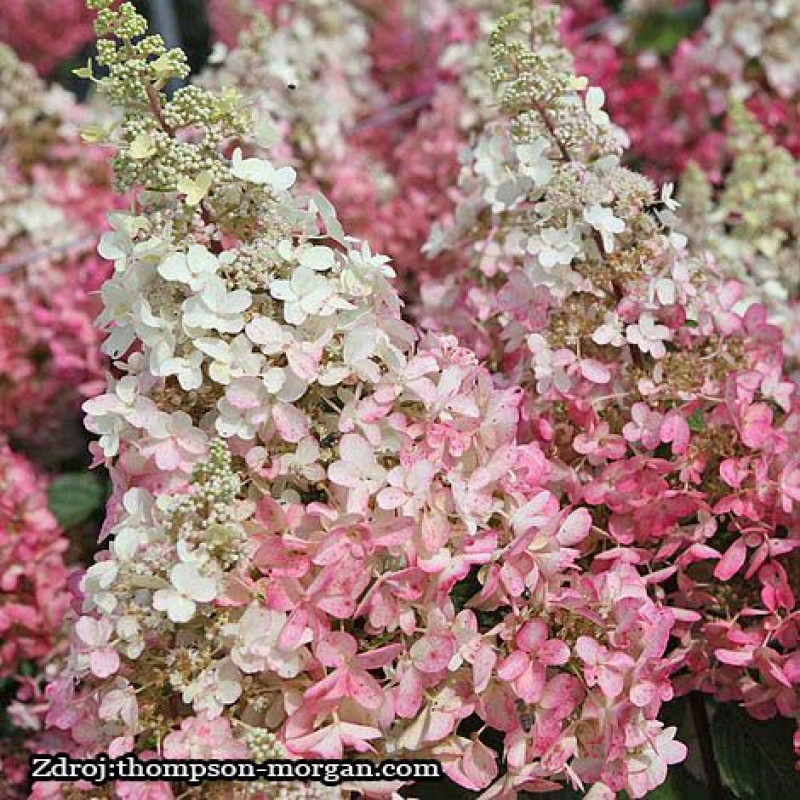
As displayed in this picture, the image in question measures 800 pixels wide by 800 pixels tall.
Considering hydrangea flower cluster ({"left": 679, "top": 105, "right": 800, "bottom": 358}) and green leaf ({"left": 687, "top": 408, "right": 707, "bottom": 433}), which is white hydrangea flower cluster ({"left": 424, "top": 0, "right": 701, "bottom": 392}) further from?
hydrangea flower cluster ({"left": 679, "top": 105, "right": 800, "bottom": 358})

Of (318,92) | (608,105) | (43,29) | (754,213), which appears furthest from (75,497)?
(43,29)

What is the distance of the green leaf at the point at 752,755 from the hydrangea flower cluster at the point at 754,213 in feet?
1.75

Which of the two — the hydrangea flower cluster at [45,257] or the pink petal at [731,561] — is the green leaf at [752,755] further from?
the hydrangea flower cluster at [45,257]

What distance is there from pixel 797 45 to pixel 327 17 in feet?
2.51


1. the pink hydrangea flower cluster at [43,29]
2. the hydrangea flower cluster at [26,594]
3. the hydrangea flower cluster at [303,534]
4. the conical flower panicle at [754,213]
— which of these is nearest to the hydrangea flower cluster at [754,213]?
the conical flower panicle at [754,213]

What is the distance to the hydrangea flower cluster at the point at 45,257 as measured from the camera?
1719 mm

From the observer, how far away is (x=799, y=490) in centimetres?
94

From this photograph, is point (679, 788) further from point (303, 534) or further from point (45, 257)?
point (45, 257)

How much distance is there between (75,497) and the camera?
171cm

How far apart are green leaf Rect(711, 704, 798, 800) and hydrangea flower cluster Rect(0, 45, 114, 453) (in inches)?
33.8

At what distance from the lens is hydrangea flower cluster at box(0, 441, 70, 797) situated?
4.17 ft

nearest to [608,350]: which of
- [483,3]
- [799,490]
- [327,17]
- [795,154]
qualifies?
[799,490]

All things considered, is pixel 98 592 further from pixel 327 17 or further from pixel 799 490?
pixel 327 17

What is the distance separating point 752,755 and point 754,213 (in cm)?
68
